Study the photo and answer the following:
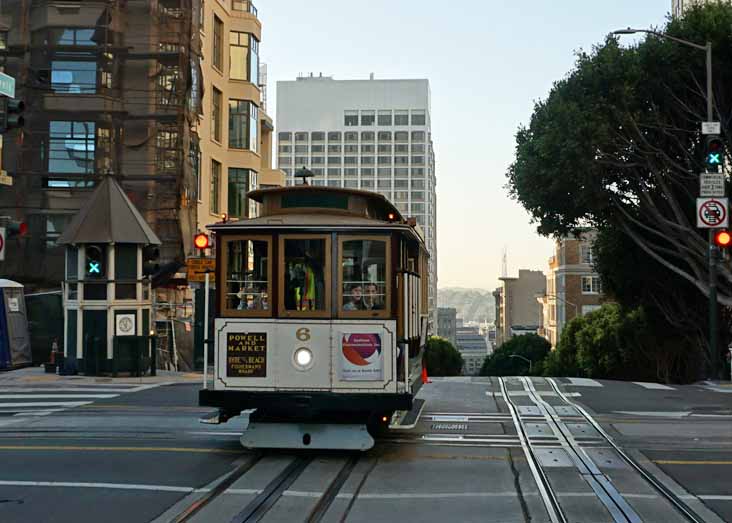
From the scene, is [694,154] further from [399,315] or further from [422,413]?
[399,315]

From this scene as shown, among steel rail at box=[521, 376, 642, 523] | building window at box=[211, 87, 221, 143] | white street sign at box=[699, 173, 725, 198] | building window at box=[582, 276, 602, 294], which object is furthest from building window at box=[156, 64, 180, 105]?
building window at box=[582, 276, 602, 294]

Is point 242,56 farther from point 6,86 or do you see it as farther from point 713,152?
point 6,86

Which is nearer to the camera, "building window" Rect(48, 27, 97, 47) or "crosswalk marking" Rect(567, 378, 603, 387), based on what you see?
"crosswalk marking" Rect(567, 378, 603, 387)

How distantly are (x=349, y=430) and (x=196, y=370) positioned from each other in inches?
739

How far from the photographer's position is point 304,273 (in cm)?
1148

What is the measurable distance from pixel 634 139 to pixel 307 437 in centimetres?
1936

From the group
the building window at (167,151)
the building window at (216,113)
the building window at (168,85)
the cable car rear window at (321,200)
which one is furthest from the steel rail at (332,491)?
the building window at (216,113)

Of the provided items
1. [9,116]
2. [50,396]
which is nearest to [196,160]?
[50,396]

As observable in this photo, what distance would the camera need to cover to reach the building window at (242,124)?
134 feet

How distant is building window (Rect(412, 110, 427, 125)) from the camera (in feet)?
606

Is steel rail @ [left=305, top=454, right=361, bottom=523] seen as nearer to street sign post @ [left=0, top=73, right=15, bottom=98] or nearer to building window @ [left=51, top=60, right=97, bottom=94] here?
street sign post @ [left=0, top=73, right=15, bottom=98]

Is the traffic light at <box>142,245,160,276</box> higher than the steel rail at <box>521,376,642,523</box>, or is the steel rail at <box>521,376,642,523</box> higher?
the traffic light at <box>142,245,160,276</box>

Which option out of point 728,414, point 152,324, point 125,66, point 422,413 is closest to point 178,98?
point 125,66

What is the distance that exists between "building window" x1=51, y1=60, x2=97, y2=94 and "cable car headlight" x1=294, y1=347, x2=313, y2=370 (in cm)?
2279
